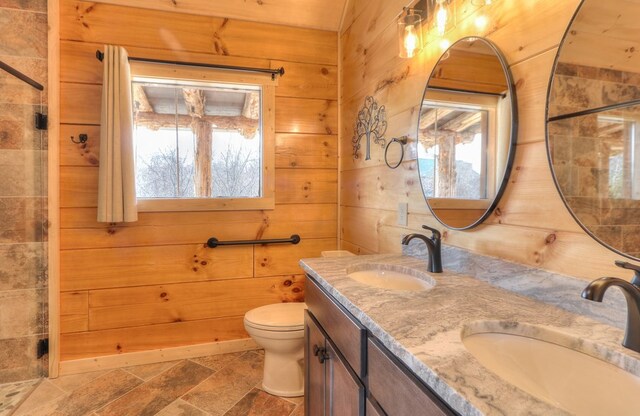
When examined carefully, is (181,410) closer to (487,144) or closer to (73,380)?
(73,380)

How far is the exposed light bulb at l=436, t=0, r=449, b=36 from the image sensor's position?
138cm

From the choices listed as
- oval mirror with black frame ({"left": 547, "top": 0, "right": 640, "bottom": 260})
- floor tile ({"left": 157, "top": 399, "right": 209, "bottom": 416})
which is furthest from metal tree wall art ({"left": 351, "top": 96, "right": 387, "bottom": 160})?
floor tile ({"left": 157, "top": 399, "right": 209, "bottom": 416})

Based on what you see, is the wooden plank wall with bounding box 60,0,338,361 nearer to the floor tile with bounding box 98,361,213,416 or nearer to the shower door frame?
the shower door frame

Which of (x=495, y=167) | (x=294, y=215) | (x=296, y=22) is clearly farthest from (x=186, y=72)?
(x=495, y=167)

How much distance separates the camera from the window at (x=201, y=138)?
2295 millimetres

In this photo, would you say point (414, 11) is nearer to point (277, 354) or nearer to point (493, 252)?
point (493, 252)

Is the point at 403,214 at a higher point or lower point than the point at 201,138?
lower

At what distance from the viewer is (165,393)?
6.38 ft

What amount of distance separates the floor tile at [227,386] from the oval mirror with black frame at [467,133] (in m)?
1.49

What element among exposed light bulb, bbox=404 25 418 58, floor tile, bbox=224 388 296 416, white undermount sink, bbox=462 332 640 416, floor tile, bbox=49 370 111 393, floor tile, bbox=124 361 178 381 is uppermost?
exposed light bulb, bbox=404 25 418 58

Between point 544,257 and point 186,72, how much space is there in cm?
227

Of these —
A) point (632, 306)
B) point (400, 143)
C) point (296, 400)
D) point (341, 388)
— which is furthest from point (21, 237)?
point (632, 306)

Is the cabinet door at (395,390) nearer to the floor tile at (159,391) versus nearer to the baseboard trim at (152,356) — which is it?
the floor tile at (159,391)

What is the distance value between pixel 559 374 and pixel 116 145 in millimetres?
2301
